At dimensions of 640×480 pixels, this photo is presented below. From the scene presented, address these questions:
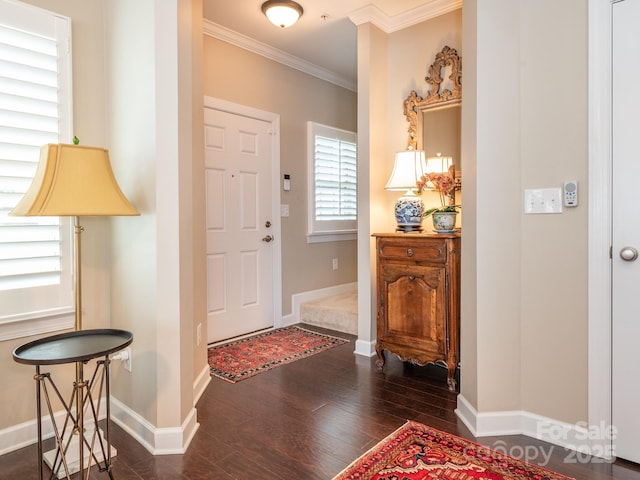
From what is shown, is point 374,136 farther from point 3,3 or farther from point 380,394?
point 3,3

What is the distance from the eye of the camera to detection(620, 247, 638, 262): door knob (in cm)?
175

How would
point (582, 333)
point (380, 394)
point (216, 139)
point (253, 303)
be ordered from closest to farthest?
point (582, 333), point (380, 394), point (216, 139), point (253, 303)

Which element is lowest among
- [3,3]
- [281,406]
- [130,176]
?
[281,406]

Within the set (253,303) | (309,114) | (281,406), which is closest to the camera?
(281,406)

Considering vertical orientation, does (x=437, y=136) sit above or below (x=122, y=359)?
above

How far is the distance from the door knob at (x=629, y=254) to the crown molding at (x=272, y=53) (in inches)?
130

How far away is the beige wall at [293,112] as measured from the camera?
3510 millimetres

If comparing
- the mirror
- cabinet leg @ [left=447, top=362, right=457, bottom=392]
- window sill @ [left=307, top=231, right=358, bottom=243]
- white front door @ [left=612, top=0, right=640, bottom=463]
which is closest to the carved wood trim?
the mirror

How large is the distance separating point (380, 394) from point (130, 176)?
1.98 meters

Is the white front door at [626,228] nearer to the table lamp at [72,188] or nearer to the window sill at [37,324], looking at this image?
the table lamp at [72,188]

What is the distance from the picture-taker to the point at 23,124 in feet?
6.37

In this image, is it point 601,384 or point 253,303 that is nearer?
point 601,384

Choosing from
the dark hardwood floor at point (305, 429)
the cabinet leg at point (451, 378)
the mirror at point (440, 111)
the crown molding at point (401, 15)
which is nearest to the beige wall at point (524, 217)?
the dark hardwood floor at point (305, 429)

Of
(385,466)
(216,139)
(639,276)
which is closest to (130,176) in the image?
(216,139)
